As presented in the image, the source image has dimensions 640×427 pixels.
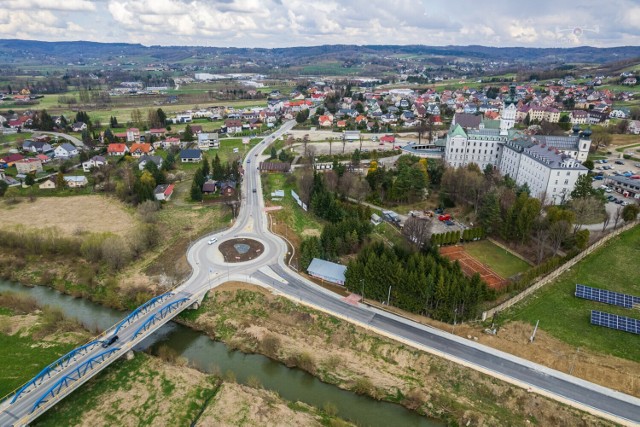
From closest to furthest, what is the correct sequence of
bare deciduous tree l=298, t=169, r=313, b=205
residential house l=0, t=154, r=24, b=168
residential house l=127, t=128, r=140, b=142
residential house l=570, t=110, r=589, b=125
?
bare deciduous tree l=298, t=169, r=313, b=205 < residential house l=0, t=154, r=24, b=168 < residential house l=127, t=128, r=140, b=142 < residential house l=570, t=110, r=589, b=125

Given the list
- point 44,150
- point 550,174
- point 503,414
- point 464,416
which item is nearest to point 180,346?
point 464,416

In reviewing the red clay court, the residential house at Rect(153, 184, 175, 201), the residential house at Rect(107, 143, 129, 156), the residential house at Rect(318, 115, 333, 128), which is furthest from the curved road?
the residential house at Rect(318, 115, 333, 128)

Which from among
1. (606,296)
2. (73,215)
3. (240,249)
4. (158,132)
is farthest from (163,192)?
(606,296)

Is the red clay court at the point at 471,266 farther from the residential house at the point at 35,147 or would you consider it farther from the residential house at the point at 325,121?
the residential house at the point at 35,147

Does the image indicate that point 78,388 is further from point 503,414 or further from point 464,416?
point 503,414

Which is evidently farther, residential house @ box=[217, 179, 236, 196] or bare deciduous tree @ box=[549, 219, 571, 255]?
residential house @ box=[217, 179, 236, 196]

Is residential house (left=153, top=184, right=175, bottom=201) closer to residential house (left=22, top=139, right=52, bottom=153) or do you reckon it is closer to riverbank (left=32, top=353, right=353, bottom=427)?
riverbank (left=32, top=353, right=353, bottom=427)

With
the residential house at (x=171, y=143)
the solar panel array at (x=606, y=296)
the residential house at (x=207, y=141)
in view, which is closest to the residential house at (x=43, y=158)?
the residential house at (x=171, y=143)
